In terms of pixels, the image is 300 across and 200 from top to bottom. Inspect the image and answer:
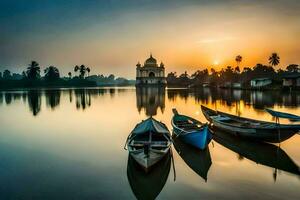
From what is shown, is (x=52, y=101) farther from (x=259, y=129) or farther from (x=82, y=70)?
(x=82, y=70)

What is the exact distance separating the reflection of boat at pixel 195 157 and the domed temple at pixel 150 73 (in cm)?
12107

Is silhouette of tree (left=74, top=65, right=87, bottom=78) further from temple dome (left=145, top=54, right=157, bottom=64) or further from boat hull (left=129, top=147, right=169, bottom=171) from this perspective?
boat hull (left=129, top=147, right=169, bottom=171)

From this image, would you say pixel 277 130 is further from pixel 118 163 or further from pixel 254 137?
pixel 118 163

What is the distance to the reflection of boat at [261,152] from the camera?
1209cm

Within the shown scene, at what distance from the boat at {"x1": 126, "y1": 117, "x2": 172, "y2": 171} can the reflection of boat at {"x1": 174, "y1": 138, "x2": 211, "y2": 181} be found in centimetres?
133

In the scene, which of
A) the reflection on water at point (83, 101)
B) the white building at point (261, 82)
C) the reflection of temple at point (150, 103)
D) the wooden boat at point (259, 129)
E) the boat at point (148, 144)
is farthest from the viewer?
the white building at point (261, 82)

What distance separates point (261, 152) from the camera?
1412 centimetres

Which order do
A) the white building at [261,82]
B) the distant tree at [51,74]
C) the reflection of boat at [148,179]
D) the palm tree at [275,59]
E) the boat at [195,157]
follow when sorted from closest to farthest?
the reflection of boat at [148,179]
the boat at [195,157]
the white building at [261,82]
the palm tree at [275,59]
the distant tree at [51,74]

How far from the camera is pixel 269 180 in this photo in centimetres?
1027

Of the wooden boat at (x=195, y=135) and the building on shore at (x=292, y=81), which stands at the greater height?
the building on shore at (x=292, y=81)

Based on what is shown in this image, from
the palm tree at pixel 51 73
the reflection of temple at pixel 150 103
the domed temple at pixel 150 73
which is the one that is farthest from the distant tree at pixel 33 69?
the reflection of temple at pixel 150 103

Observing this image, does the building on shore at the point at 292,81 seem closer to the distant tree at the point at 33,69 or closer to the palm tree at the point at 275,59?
the palm tree at the point at 275,59

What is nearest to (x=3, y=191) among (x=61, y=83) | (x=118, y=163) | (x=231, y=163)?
(x=118, y=163)

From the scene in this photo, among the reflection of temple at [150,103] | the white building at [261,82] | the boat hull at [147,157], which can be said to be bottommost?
the boat hull at [147,157]
